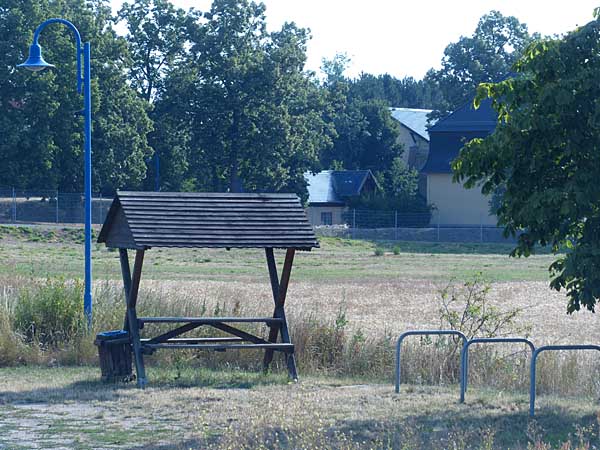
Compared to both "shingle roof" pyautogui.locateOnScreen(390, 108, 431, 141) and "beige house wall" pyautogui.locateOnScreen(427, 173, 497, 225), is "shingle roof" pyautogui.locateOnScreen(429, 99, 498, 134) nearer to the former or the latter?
"beige house wall" pyautogui.locateOnScreen(427, 173, 497, 225)

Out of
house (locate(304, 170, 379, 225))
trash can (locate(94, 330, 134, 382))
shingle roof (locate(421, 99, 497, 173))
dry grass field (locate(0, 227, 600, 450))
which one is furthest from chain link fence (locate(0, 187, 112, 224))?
trash can (locate(94, 330, 134, 382))

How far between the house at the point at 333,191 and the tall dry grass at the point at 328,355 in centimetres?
6843

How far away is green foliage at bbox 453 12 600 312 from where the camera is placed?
10766 mm

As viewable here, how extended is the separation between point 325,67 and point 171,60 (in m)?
60.0

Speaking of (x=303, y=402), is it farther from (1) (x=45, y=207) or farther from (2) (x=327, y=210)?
(2) (x=327, y=210)

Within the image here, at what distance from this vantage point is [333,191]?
90.6m

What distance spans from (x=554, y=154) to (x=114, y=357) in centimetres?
638

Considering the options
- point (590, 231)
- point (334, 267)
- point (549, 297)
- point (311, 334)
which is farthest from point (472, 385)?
point (334, 267)

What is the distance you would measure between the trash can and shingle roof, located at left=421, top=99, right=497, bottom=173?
66714 millimetres

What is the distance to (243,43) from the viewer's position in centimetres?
7706

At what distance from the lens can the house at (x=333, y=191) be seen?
3457 inches

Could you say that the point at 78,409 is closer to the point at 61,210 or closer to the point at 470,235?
the point at 61,210

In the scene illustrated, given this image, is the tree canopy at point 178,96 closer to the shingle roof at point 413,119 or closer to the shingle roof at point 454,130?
the shingle roof at point 454,130

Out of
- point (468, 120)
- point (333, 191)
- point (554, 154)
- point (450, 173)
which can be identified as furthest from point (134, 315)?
point (333, 191)
